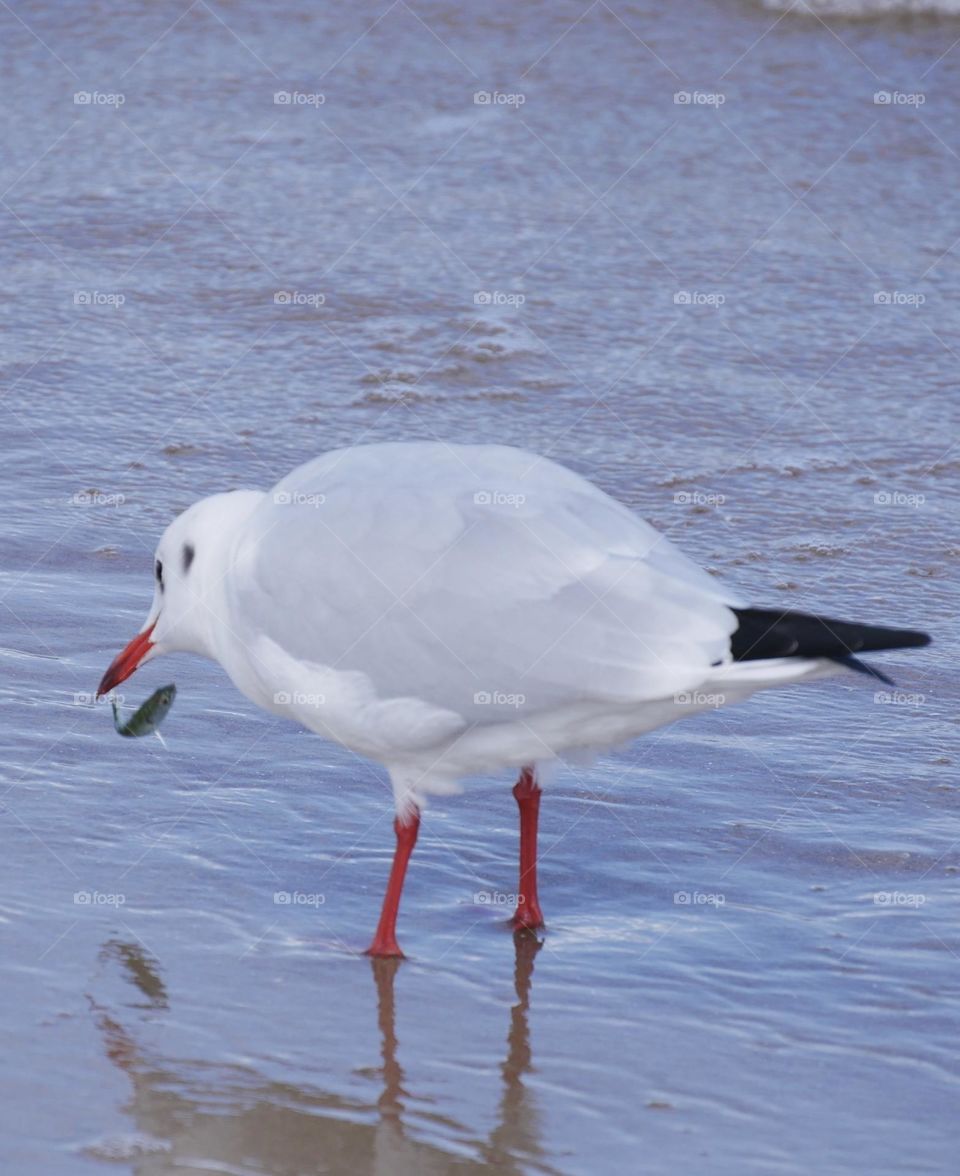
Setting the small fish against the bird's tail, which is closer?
the bird's tail

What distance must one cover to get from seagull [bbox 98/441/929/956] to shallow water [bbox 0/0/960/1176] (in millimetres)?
378

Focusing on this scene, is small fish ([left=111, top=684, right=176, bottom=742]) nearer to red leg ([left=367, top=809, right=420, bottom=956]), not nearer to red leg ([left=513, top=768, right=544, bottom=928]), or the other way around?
red leg ([left=367, top=809, right=420, bottom=956])

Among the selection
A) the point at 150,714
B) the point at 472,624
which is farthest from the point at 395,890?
the point at 150,714

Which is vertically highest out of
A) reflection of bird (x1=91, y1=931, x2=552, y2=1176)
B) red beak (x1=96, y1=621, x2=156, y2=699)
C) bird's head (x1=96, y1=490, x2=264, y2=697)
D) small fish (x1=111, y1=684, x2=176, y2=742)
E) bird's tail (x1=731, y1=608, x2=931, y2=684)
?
bird's tail (x1=731, y1=608, x2=931, y2=684)

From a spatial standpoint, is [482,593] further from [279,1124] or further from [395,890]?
[279,1124]

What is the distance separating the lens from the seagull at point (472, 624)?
3.93 meters

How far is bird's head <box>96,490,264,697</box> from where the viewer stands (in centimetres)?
439

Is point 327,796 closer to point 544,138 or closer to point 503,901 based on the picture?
point 503,901

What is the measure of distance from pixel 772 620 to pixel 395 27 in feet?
30.8

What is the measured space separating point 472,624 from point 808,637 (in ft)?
2.34

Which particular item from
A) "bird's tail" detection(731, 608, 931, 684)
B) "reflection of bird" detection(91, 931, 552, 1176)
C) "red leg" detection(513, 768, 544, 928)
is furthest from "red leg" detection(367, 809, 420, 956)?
"bird's tail" detection(731, 608, 931, 684)

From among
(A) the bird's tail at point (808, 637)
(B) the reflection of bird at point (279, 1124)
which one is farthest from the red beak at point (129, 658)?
(A) the bird's tail at point (808, 637)

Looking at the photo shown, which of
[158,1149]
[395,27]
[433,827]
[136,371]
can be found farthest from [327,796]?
[395,27]

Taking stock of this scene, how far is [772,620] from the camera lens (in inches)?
152
